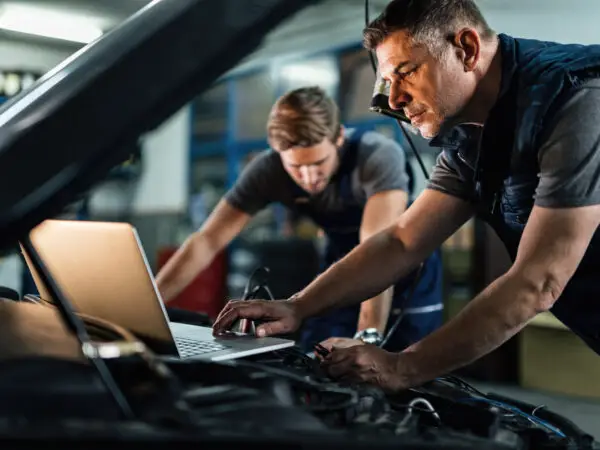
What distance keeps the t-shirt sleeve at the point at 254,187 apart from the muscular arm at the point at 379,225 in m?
0.36

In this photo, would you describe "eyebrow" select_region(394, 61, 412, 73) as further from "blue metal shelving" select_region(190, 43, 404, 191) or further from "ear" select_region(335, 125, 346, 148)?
"blue metal shelving" select_region(190, 43, 404, 191)

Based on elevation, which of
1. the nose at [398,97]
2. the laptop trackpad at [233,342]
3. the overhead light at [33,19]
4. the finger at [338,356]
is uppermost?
the overhead light at [33,19]

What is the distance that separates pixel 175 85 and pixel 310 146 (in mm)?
1271

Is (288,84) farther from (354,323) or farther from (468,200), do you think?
(468,200)

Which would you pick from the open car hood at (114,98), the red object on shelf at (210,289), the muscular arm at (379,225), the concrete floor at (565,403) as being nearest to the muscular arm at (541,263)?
the open car hood at (114,98)

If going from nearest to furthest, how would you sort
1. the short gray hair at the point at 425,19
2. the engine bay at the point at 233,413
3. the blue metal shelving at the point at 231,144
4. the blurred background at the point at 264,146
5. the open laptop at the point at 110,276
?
1. the engine bay at the point at 233,413
2. the open laptop at the point at 110,276
3. the short gray hair at the point at 425,19
4. the blurred background at the point at 264,146
5. the blue metal shelving at the point at 231,144

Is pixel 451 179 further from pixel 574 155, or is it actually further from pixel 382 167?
pixel 382 167

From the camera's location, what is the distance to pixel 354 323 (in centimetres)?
197

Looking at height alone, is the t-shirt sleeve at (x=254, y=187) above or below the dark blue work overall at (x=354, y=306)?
above

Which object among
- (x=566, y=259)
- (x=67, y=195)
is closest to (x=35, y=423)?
(x=67, y=195)

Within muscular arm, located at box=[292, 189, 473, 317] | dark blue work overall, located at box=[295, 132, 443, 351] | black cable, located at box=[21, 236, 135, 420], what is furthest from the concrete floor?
black cable, located at box=[21, 236, 135, 420]

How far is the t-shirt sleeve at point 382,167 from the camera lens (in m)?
1.86

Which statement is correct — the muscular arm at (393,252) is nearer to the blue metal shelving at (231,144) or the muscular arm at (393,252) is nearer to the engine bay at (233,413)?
the engine bay at (233,413)

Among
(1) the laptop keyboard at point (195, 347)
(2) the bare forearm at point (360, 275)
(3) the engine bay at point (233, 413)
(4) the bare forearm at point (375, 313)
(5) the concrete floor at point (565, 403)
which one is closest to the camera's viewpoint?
(3) the engine bay at point (233, 413)
